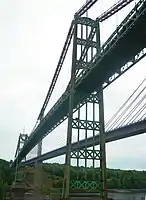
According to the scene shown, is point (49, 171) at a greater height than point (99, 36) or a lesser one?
lesser

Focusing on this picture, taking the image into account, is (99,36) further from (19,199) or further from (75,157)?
(19,199)

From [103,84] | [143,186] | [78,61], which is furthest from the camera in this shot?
[143,186]

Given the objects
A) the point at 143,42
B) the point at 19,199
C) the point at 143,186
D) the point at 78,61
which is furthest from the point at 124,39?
the point at 143,186

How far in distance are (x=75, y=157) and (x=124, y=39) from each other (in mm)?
8425

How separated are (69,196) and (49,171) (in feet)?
140

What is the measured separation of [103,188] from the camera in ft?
74.1

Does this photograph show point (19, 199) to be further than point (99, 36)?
Yes

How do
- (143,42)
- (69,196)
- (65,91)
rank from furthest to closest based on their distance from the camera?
1. (65,91)
2. (69,196)
3. (143,42)

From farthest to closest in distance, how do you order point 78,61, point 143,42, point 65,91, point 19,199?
point 19,199 → point 65,91 → point 78,61 → point 143,42

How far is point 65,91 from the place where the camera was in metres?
28.0

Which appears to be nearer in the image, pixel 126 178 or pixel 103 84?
pixel 103 84

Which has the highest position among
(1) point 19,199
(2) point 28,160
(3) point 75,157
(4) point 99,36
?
(4) point 99,36

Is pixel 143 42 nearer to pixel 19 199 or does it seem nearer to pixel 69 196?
pixel 69 196

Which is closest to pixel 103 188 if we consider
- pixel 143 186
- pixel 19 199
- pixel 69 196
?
pixel 69 196
